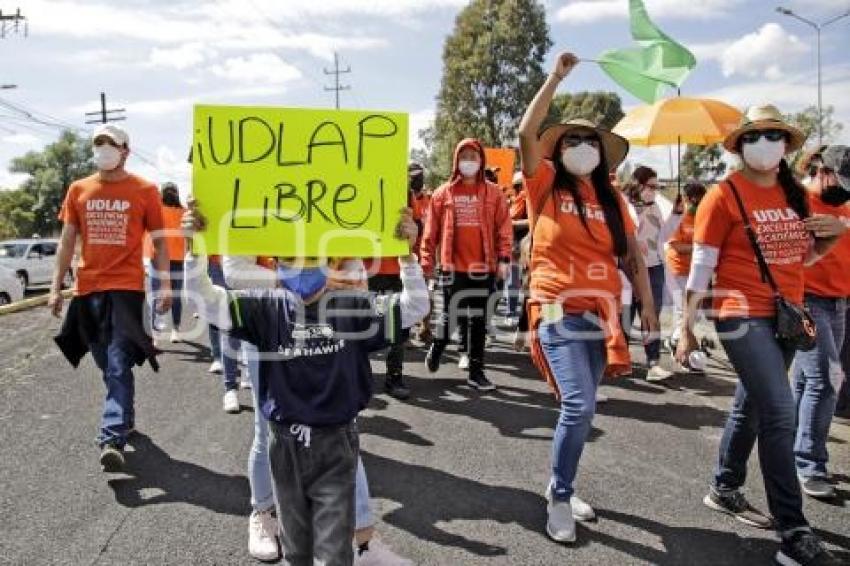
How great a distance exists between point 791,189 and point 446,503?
→ 2467 millimetres

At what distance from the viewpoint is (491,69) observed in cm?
4066

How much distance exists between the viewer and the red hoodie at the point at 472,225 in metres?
6.60

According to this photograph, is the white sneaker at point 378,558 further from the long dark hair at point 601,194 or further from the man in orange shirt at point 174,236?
the man in orange shirt at point 174,236

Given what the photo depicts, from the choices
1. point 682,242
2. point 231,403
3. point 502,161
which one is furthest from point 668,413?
point 502,161

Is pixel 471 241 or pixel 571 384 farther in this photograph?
pixel 471 241

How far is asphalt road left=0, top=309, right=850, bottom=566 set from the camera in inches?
141

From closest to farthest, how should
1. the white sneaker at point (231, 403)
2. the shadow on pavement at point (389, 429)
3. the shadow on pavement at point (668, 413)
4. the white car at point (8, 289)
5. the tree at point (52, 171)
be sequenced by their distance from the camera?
the shadow on pavement at point (389, 429), the shadow on pavement at point (668, 413), the white sneaker at point (231, 403), the white car at point (8, 289), the tree at point (52, 171)

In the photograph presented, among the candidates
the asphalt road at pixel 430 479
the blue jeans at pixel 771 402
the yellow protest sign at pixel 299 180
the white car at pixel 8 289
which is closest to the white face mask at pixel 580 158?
the blue jeans at pixel 771 402

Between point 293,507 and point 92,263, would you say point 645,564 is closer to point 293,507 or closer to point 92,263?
point 293,507

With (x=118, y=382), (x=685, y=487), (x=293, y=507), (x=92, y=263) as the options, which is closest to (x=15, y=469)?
(x=118, y=382)

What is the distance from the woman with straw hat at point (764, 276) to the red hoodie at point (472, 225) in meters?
2.98

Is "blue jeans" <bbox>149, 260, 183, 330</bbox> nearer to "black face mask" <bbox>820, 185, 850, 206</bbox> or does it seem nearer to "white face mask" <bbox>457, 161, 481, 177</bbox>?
"white face mask" <bbox>457, 161, 481, 177</bbox>

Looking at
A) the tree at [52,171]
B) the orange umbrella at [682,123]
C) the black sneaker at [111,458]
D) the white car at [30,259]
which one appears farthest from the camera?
the tree at [52,171]

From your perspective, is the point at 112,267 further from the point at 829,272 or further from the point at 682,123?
the point at 682,123
